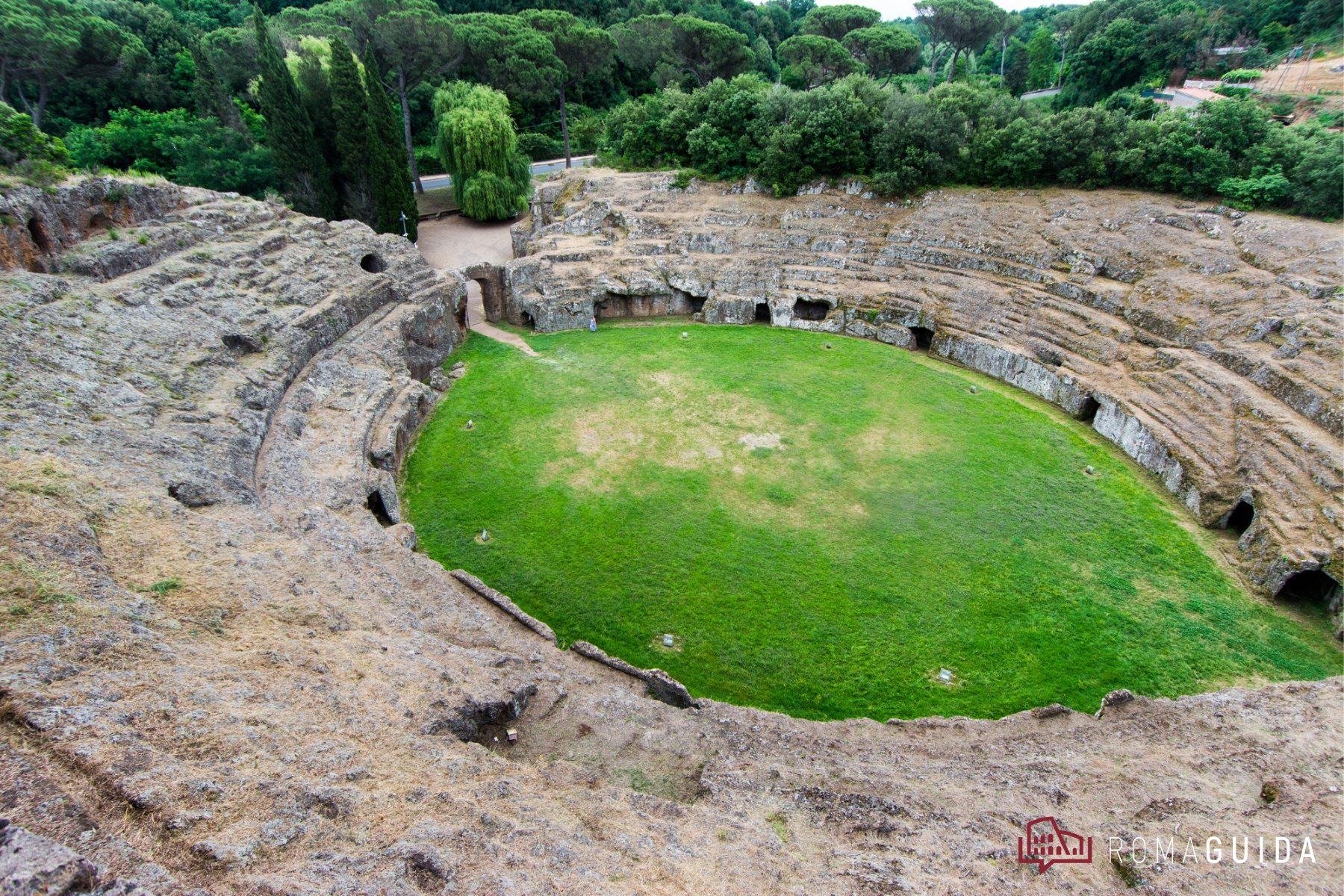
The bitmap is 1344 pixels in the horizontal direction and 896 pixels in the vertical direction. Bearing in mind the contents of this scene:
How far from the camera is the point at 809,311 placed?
25250mm

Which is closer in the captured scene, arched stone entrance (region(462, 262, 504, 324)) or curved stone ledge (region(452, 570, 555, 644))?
curved stone ledge (region(452, 570, 555, 644))

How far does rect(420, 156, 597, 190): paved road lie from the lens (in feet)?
133

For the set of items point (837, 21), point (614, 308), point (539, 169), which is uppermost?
point (837, 21)

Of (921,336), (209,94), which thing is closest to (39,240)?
(209,94)

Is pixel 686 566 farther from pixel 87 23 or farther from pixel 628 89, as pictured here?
pixel 628 89

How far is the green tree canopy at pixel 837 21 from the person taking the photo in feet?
149

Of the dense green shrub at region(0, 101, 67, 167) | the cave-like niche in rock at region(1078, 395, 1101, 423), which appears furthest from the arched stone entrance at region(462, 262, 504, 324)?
the cave-like niche in rock at region(1078, 395, 1101, 423)

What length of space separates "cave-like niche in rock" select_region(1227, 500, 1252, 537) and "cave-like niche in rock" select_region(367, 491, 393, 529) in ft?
60.3

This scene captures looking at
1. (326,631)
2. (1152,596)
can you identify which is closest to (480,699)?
(326,631)

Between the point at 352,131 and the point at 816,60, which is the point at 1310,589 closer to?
the point at 352,131

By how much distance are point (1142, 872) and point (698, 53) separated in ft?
148

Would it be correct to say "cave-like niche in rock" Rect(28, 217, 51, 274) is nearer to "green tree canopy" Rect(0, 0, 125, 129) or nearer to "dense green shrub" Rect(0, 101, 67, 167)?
"dense green shrub" Rect(0, 101, 67, 167)

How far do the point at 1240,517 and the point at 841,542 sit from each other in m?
8.95

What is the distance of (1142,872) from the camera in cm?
646
